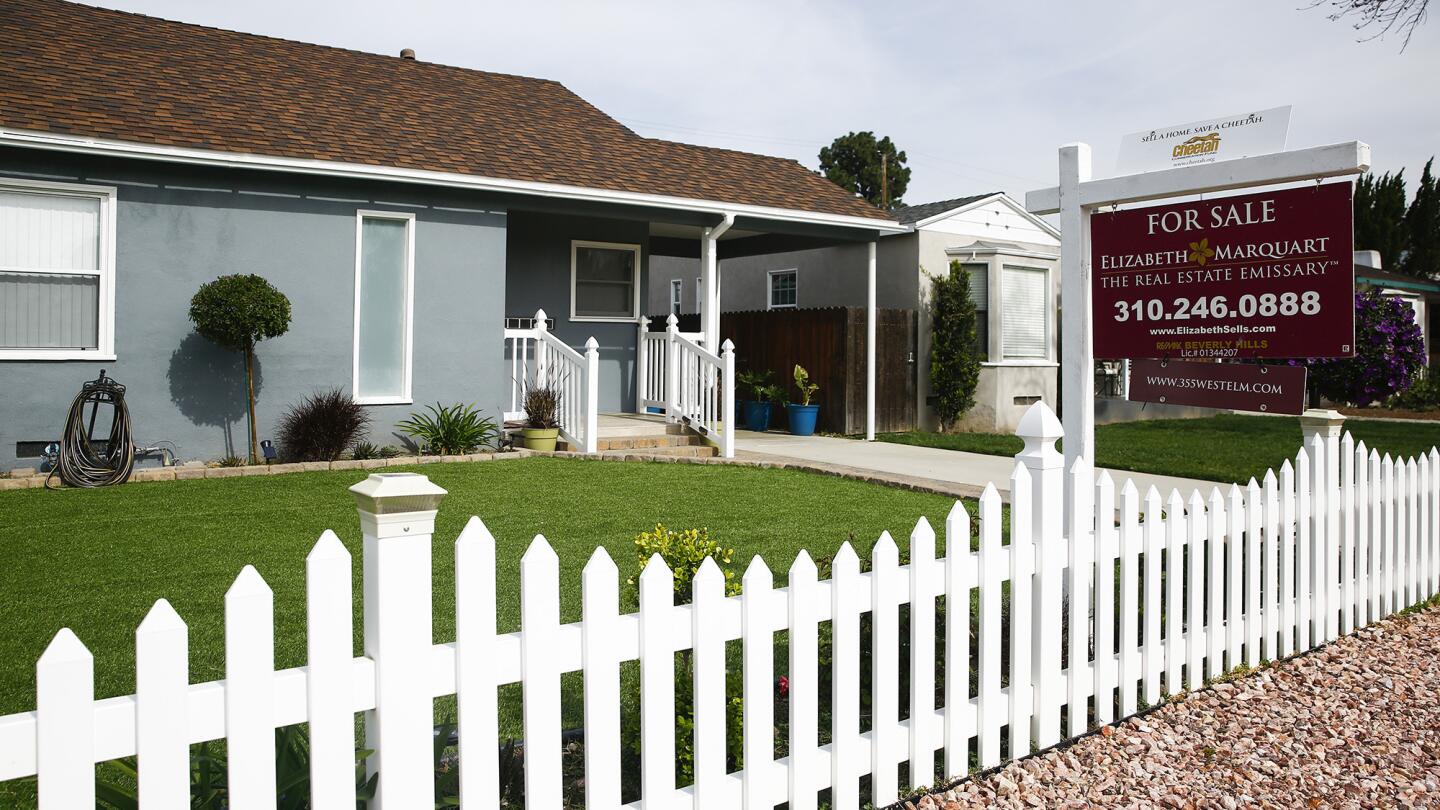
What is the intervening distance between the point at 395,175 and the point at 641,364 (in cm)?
487

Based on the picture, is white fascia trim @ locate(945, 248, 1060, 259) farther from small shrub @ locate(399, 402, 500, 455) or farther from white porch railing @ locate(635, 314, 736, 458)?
small shrub @ locate(399, 402, 500, 455)

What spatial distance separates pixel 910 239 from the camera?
1623cm

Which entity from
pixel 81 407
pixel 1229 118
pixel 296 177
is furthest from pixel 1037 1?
pixel 81 407

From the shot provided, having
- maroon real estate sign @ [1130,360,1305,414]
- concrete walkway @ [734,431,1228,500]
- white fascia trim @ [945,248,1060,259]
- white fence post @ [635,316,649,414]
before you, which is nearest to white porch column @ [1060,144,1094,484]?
maroon real estate sign @ [1130,360,1305,414]

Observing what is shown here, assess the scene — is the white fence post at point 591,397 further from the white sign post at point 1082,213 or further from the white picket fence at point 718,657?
the white sign post at point 1082,213

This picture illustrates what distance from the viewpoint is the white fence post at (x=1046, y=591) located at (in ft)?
11.0

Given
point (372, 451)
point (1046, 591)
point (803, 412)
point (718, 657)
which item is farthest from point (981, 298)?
point (718, 657)

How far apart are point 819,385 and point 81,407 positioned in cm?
959

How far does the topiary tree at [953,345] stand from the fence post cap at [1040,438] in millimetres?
12361

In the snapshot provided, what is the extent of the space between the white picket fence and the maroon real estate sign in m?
0.42

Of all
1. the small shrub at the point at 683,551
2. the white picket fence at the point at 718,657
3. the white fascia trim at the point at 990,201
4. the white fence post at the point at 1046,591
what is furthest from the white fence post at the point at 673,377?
the white fence post at the point at 1046,591

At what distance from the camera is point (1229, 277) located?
13.0 ft

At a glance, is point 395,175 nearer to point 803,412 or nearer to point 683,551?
point 803,412

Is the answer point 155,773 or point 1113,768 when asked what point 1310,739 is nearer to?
point 1113,768
